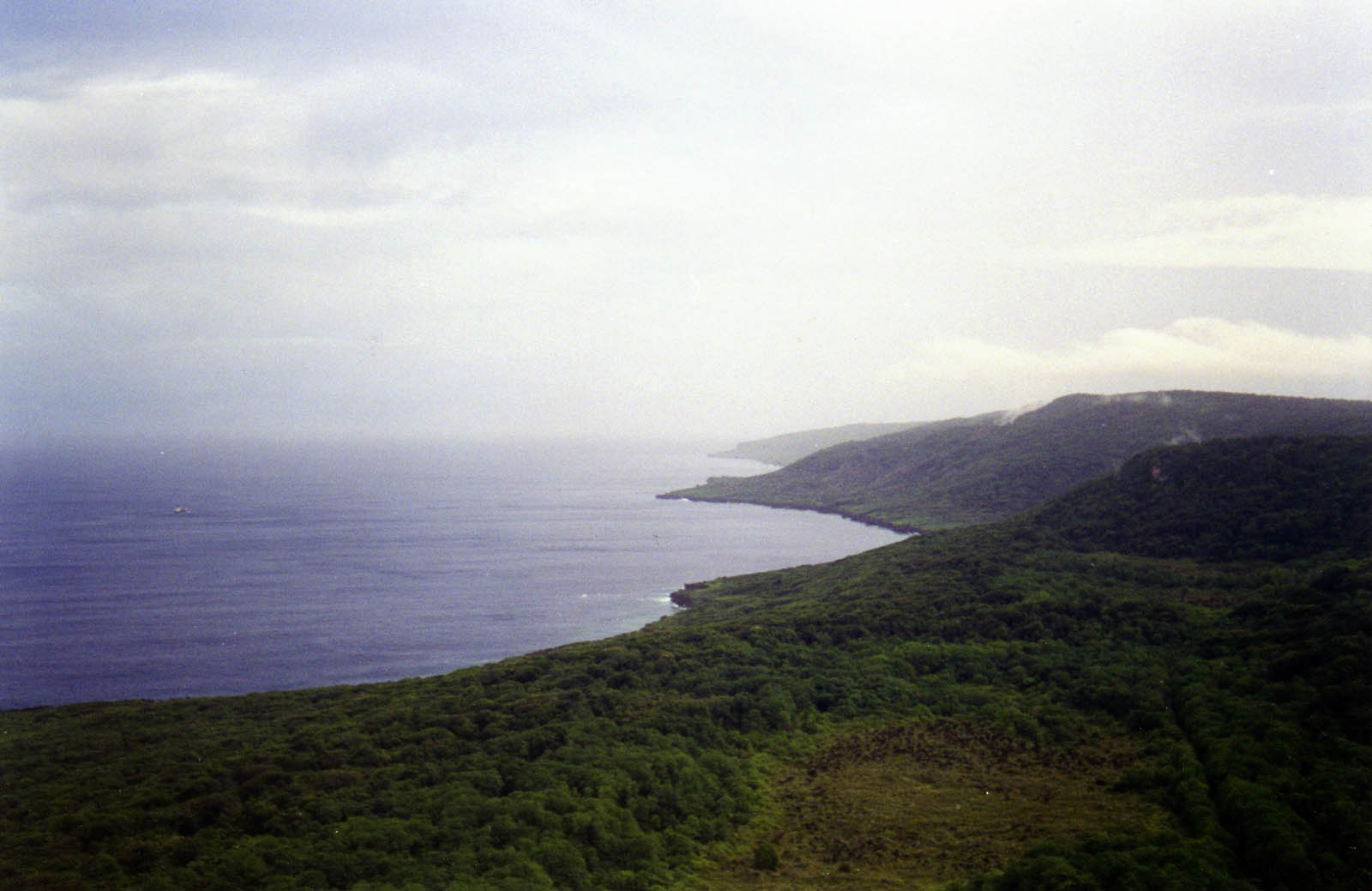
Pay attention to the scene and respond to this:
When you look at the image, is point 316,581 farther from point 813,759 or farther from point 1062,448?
point 1062,448

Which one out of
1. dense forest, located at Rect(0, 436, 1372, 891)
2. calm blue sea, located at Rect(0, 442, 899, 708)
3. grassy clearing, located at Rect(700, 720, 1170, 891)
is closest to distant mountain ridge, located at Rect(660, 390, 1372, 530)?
calm blue sea, located at Rect(0, 442, 899, 708)

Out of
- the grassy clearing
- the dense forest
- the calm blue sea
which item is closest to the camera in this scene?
the dense forest

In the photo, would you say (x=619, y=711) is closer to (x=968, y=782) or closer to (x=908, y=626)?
(x=968, y=782)

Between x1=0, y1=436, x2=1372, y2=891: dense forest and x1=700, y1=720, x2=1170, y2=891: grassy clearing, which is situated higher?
x1=0, y1=436, x2=1372, y2=891: dense forest

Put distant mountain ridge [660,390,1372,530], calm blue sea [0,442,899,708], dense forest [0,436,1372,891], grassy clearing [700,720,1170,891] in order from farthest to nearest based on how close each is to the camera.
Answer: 1. distant mountain ridge [660,390,1372,530]
2. calm blue sea [0,442,899,708]
3. grassy clearing [700,720,1170,891]
4. dense forest [0,436,1372,891]

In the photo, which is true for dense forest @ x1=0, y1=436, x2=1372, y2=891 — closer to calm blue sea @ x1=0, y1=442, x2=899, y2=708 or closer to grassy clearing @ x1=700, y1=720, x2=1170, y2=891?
grassy clearing @ x1=700, y1=720, x2=1170, y2=891

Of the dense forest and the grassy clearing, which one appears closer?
the dense forest

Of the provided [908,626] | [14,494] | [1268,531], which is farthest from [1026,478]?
[14,494]
